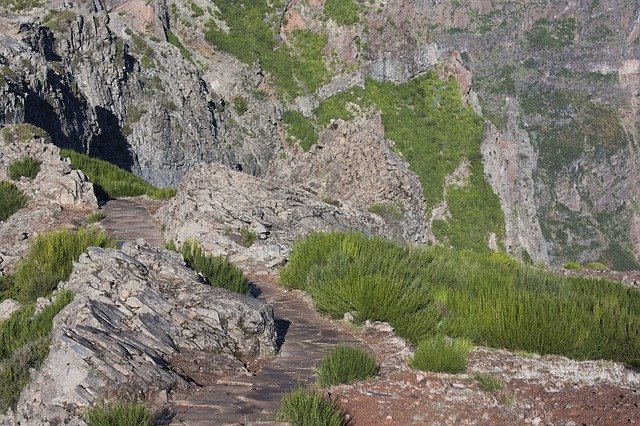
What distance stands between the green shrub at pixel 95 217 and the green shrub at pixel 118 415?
8592 millimetres

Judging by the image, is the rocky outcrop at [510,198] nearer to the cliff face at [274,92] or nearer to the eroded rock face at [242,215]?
the cliff face at [274,92]

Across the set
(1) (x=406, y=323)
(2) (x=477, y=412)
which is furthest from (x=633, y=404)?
(1) (x=406, y=323)

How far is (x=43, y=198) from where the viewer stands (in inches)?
532

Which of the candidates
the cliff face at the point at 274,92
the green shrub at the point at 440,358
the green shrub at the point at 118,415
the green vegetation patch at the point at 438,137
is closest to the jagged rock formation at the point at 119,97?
the cliff face at the point at 274,92

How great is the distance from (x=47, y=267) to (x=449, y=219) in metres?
91.4

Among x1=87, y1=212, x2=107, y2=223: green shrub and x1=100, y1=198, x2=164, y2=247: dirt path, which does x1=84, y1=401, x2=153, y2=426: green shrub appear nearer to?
x1=100, y1=198, x2=164, y2=247: dirt path

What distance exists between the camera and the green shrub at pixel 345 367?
19.1 feet

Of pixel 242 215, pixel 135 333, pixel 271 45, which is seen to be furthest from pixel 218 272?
pixel 271 45

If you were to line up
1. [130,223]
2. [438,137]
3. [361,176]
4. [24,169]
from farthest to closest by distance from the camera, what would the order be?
[438,137] < [361,176] < [24,169] < [130,223]

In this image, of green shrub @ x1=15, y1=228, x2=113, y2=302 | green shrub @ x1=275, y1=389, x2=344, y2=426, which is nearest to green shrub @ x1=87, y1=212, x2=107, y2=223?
green shrub @ x1=15, y1=228, x2=113, y2=302

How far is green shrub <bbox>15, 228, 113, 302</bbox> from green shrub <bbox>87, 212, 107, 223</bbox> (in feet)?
11.7

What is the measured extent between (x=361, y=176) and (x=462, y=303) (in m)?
11.1

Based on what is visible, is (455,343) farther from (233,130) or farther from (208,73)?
(208,73)

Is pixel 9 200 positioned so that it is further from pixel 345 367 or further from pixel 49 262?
pixel 345 367
